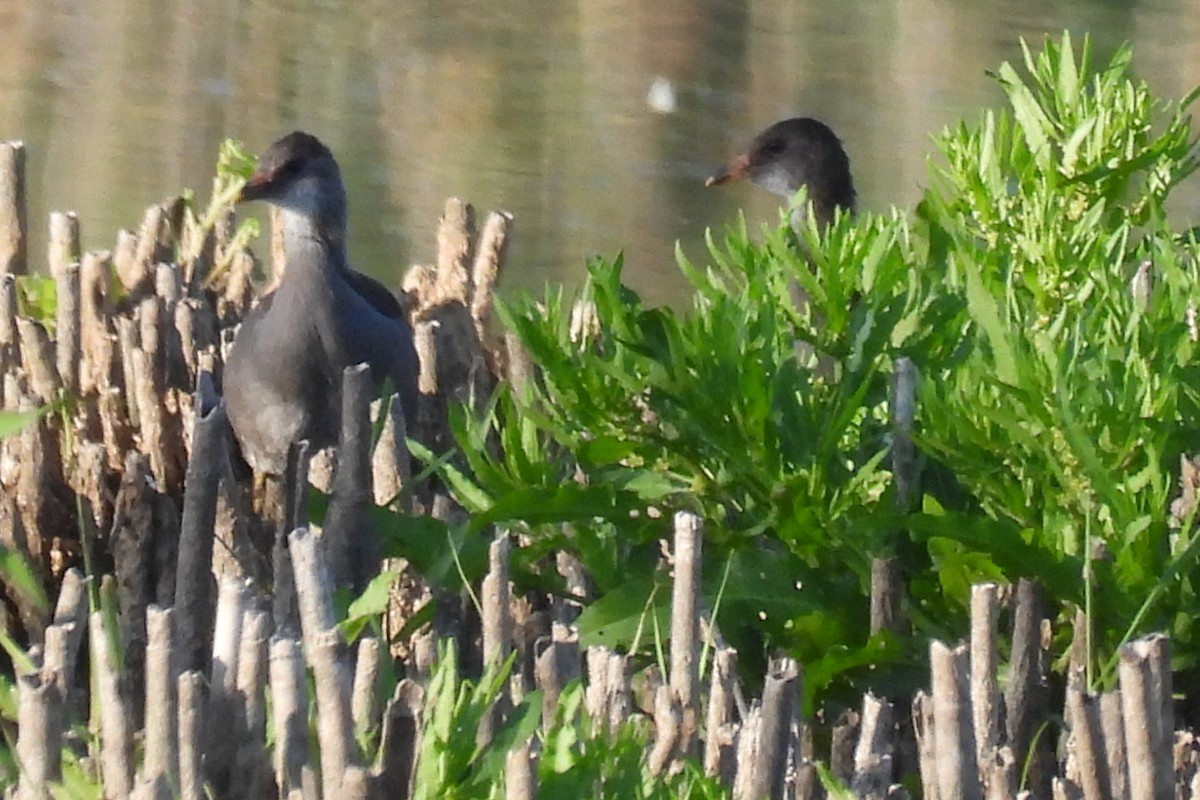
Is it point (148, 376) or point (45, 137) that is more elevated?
point (45, 137)

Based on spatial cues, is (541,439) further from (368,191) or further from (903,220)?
(368,191)

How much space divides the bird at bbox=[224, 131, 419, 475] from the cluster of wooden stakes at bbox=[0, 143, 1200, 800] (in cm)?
49

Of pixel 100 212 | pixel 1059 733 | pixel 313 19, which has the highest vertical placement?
pixel 313 19

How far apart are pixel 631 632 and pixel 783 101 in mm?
4436

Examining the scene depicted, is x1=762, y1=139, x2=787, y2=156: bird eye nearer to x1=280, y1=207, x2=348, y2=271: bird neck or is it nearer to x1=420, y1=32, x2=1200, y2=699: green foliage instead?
x1=280, y1=207, x2=348, y2=271: bird neck

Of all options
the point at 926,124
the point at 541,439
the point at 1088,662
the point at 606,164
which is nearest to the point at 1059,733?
the point at 1088,662

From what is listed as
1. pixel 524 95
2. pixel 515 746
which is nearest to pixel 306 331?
pixel 515 746

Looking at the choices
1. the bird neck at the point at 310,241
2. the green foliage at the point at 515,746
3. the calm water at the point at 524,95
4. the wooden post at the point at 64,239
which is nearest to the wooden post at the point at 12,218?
the wooden post at the point at 64,239

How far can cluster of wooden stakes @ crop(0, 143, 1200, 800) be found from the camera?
4.77ft

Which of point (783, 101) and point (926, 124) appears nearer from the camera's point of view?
point (926, 124)

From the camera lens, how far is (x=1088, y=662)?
5.31 feet

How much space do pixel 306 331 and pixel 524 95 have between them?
2.85 metres

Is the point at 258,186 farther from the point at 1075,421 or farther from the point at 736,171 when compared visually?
the point at 1075,421

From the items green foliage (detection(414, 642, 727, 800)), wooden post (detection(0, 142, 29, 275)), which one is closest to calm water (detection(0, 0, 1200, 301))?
wooden post (detection(0, 142, 29, 275))
